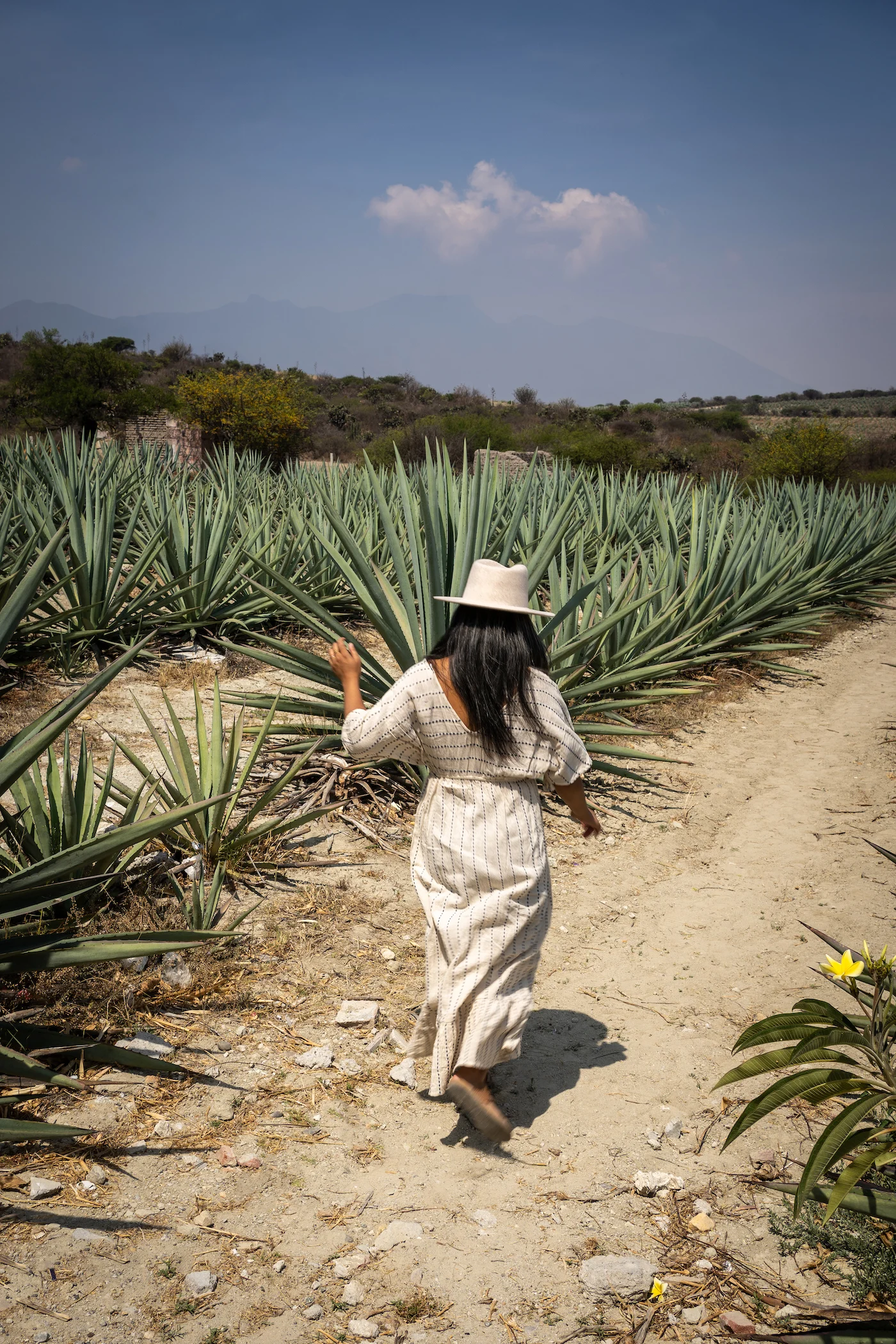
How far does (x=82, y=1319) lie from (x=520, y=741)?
1413mm

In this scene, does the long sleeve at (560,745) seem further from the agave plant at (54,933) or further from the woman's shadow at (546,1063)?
the woman's shadow at (546,1063)

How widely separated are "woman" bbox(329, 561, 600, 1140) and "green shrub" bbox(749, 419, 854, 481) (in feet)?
68.3

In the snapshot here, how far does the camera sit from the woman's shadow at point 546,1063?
2480mm

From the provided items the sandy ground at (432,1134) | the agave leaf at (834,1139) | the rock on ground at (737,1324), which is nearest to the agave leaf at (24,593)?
the sandy ground at (432,1134)

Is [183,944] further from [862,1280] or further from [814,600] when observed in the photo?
[814,600]

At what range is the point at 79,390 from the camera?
78.8 feet

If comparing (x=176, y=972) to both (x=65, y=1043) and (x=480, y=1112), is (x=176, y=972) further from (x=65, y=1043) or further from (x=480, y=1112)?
(x=480, y=1112)

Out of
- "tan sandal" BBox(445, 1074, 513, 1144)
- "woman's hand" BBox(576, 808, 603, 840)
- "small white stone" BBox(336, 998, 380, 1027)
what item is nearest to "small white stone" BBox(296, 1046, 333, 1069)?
"small white stone" BBox(336, 998, 380, 1027)

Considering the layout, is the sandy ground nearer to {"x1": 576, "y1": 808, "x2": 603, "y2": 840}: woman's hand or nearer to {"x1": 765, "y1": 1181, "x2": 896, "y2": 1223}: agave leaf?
{"x1": 765, "y1": 1181, "x2": 896, "y2": 1223}: agave leaf

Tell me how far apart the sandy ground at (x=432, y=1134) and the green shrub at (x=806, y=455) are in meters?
19.4

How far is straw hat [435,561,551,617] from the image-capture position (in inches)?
84.3

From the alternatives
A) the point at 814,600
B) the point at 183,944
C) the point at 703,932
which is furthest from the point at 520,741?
the point at 814,600

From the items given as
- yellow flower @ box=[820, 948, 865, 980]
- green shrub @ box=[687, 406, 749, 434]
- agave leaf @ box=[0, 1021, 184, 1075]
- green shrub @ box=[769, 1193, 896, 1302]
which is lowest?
green shrub @ box=[769, 1193, 896, 1302]

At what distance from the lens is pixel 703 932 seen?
3486mm
